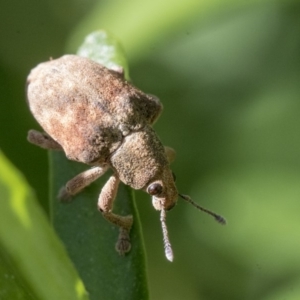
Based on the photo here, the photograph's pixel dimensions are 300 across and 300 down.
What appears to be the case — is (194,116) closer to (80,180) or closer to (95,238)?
(80,180)

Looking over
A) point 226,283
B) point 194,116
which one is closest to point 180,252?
point 226,283

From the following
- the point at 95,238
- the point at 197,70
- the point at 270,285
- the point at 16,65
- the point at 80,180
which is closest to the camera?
the point at 95,238

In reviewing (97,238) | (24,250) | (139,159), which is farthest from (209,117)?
(24,250)

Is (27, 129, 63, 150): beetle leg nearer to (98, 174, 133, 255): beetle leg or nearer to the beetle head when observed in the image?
(98, 174, 133, 255): beetle leg

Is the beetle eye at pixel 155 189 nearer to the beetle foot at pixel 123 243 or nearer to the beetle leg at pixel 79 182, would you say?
the beetle leg at pixel 79 182

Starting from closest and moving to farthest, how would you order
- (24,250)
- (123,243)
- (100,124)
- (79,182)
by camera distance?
1. (24,250)
2. (123,243)
3. (79,182)
4. (100,124)

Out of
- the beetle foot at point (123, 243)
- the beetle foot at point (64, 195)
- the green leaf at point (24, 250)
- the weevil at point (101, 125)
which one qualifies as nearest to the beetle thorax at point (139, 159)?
the weevil at point (101, 125)

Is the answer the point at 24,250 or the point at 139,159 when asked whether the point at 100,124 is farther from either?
the point at 24,250
